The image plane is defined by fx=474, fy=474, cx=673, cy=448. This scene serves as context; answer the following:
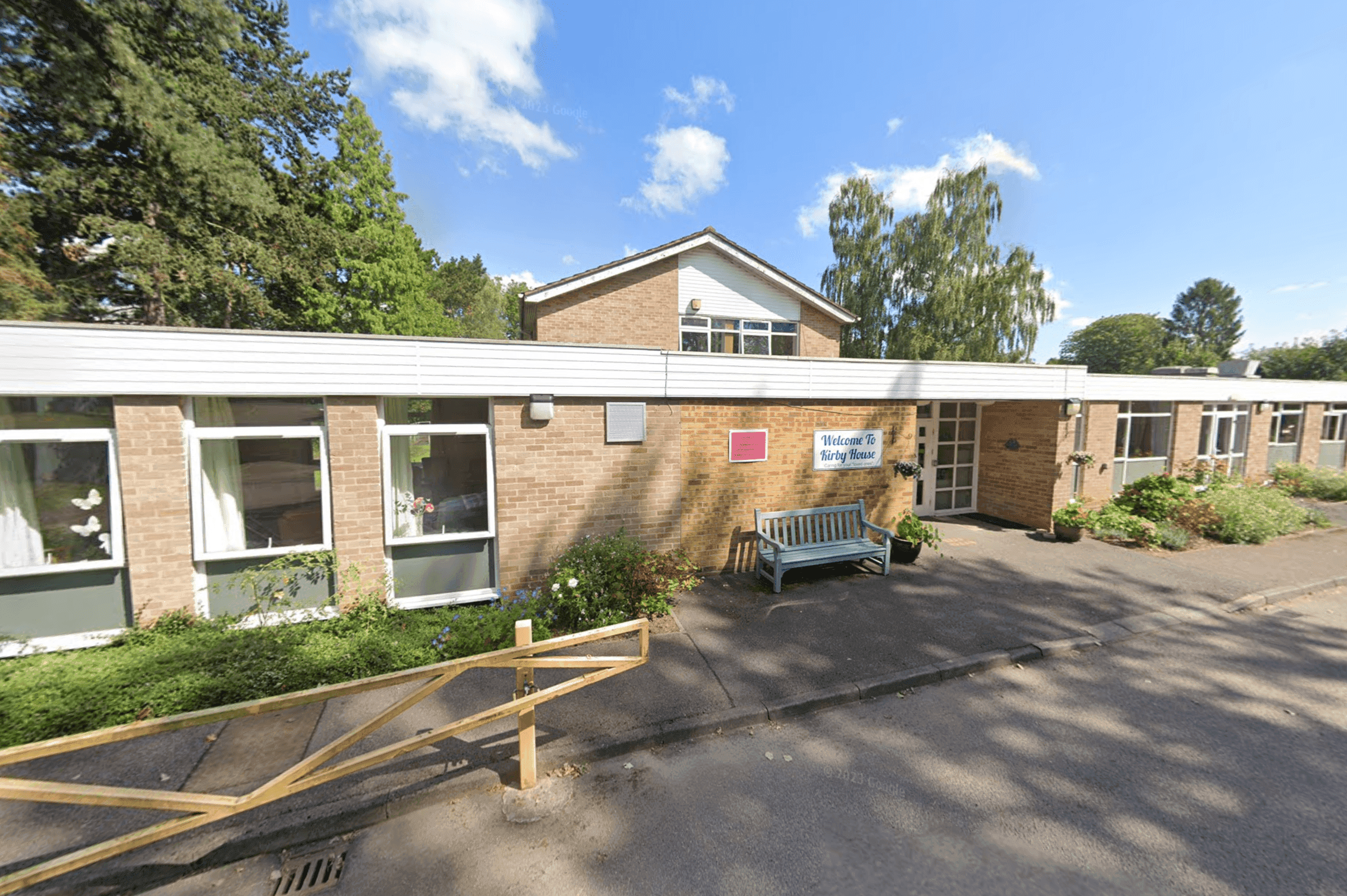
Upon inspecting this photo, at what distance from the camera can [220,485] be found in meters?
4.88

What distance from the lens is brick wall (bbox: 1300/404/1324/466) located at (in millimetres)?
13219

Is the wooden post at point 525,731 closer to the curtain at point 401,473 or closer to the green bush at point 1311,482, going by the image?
the curtain at point 401,473

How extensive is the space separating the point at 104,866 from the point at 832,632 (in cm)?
535

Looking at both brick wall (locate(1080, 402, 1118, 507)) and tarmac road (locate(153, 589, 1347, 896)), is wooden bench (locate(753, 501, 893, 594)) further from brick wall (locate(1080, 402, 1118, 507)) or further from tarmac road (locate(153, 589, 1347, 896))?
brick wall (locate(1080, 402, 1118, 507))

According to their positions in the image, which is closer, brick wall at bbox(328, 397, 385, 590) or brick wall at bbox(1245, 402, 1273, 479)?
brick wall at bbox(328, 397, 385, 590)

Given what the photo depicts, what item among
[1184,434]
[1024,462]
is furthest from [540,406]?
[1184,434]

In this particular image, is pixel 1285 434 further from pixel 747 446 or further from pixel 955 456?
pixel 747 446

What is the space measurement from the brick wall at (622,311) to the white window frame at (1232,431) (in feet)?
42.4

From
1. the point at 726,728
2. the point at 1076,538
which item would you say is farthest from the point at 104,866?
the point at 1076,538

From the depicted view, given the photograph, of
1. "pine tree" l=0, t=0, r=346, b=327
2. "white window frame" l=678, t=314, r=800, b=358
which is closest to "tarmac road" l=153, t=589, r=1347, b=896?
"white window frame" l=678, t=314, r=800, b=358

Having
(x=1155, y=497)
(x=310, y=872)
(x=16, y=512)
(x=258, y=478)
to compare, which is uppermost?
(x=258, y=478)

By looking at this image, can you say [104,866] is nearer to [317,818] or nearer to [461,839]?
[317,818]

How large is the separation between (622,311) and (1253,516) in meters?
13.6

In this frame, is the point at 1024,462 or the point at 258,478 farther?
the point at 1024,462
